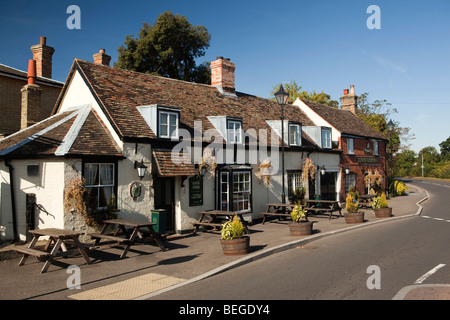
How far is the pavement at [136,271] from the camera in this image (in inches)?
301

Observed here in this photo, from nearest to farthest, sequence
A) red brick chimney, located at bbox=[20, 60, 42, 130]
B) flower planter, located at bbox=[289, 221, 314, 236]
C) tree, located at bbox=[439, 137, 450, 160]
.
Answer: flower planter, located at bbox=[289, 221, 314, 236], red brick chimney, located at bbox=[20, 60, 42, 130], tree, located at bbox=[439, 137, 450, 160]

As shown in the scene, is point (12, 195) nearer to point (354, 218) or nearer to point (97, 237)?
point (97, 237)

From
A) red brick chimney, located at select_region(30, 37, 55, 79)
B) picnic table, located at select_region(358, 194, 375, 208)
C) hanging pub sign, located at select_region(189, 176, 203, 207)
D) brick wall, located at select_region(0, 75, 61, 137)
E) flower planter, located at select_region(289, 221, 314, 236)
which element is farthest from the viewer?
picnic table, located at select_region(358, 194, 375, 208)

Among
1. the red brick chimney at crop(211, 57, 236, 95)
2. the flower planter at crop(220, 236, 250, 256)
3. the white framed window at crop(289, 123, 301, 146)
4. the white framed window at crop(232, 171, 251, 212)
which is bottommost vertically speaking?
the flower planter at crop(220, 236, 250, 256)

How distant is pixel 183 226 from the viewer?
15.2 metres

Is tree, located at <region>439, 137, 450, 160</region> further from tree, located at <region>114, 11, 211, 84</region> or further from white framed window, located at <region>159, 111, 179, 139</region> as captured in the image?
white framed window, located at <region>159, 111, 179, 139</region>

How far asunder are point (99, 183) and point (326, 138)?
1656 cm

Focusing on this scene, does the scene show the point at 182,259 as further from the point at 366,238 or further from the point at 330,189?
the point at 330,189

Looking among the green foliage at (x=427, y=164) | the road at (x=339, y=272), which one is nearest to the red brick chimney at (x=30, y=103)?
the road at (x=339, y=272)

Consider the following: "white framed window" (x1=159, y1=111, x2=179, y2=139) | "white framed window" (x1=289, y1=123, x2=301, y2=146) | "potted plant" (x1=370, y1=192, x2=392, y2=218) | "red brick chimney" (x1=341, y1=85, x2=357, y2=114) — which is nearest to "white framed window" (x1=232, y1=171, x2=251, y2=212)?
"white framed window" (x1=159, y1=111, x2=179, y2=139)

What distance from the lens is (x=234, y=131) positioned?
18078 mm

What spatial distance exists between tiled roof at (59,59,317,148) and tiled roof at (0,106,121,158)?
0.73m

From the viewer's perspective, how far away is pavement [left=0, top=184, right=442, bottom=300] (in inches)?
301
